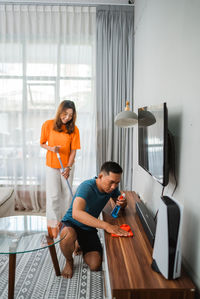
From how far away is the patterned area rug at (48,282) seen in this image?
1.86 metres

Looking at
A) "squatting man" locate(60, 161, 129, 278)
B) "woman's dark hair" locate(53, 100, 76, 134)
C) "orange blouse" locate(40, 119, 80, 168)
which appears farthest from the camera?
"orange blouse" locate(40, 119, 80, 168)

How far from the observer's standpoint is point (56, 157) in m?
3.09

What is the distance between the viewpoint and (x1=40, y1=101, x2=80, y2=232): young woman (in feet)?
10.1

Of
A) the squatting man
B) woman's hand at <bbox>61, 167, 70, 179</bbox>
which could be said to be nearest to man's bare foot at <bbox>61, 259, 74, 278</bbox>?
the squatting man

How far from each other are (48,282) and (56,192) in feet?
4.16

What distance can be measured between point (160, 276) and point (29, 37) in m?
3.29

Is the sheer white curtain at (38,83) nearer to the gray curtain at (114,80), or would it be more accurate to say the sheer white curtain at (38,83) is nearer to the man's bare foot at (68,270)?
the gray curtain at (114,80)

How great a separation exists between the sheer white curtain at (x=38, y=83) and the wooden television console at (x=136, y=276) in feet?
7.01

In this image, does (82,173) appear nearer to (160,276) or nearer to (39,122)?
(39,122)

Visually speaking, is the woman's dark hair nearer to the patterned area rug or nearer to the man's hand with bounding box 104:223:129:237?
the patterned area rug

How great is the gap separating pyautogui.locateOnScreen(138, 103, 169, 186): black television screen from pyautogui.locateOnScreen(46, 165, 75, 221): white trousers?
1.33 metres

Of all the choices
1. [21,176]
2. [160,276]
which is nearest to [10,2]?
[21,176]

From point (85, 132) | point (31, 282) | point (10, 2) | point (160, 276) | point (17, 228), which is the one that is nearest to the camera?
point (160, 276)

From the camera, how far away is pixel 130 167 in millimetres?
3605
